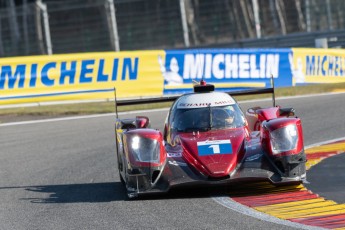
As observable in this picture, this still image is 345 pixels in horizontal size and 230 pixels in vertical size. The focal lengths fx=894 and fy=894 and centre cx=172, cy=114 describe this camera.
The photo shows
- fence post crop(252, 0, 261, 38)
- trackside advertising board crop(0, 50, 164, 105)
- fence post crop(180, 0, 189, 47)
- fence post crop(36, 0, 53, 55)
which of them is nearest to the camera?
trackside advertising board crop(0, 50, 164, 105)

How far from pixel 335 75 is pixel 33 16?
10.0 meters

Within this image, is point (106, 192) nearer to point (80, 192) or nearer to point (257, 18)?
point (80, 192)

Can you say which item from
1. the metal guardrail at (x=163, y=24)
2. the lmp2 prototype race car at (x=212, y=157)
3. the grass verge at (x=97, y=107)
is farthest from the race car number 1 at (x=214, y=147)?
the metal guardrail at (x=163, y=24)

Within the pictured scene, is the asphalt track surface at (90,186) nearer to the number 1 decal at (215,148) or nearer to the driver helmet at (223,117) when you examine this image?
the number 1 decal at (215,148)

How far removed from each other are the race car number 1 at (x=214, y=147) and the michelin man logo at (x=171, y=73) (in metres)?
12.4

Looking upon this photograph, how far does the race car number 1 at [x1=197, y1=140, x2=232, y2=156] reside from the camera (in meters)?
10.4

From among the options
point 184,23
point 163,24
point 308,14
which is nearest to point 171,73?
point 184,23

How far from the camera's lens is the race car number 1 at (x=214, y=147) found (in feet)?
34.2

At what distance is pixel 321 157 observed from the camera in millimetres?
12945

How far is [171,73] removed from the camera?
23109 millimetres

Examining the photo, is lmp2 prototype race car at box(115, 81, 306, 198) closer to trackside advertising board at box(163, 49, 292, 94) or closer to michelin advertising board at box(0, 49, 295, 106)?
michelin advertising board at box(0, 49, 295, 106)

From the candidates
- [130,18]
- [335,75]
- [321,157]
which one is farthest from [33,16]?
[321,157]

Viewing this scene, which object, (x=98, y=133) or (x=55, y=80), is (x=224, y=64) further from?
(x=98, y=133)

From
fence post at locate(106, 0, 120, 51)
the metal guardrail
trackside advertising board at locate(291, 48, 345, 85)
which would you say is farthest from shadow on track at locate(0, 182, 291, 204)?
the metal guardrail
